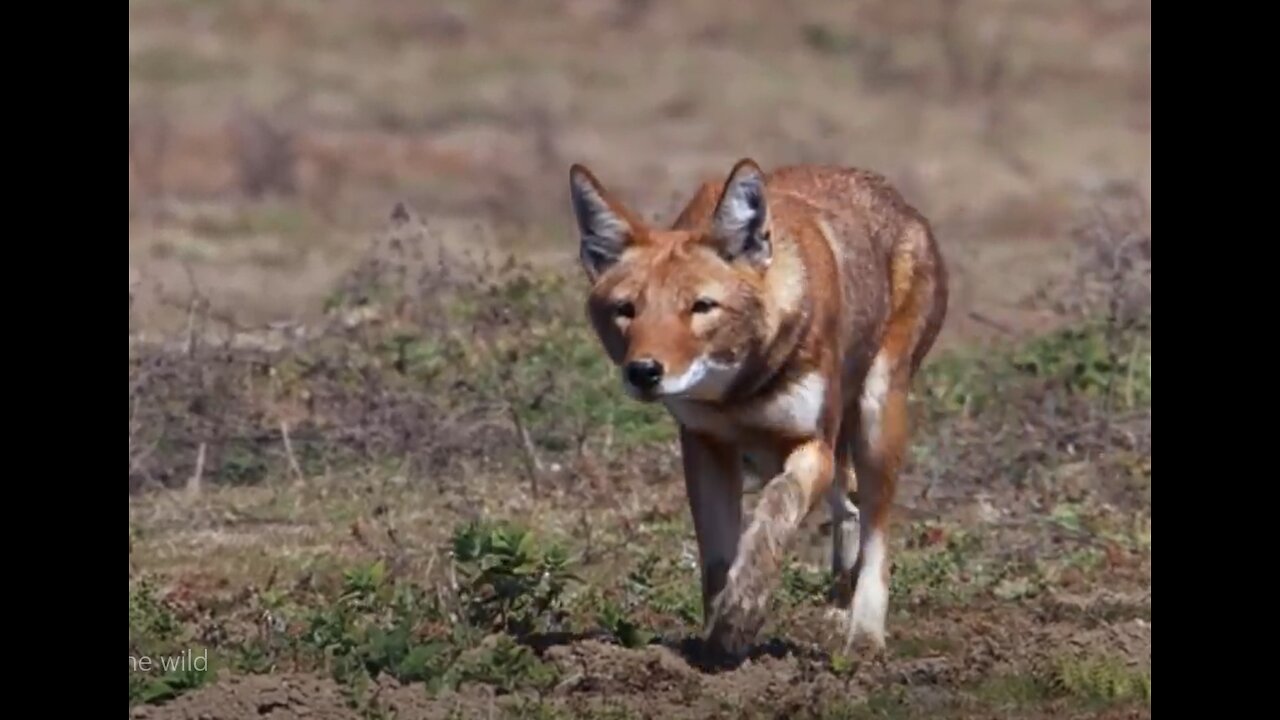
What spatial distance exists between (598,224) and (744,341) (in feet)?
2.37

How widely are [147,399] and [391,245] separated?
81.2 inches

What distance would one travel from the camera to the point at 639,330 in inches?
430

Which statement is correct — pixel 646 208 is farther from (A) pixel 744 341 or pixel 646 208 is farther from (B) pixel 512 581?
(A) pixel 744 341

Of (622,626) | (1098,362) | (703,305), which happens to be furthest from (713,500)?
(1098,362)

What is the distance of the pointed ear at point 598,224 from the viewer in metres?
11.3

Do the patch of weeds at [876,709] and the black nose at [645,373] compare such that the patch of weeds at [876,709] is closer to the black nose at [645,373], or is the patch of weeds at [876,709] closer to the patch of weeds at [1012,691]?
the patch of weeds at [1012,691]

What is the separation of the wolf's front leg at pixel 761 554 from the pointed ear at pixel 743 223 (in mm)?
754

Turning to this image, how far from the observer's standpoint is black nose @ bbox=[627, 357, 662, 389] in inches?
421

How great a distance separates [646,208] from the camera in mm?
23906

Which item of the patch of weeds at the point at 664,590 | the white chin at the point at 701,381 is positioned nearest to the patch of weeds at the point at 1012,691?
the patch of weeds at the point at 664,590

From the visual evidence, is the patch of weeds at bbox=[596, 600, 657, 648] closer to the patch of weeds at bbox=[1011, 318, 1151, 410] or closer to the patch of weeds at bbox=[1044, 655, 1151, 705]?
the patch of weeds at bbox=[1044, 655, 1151, 705]

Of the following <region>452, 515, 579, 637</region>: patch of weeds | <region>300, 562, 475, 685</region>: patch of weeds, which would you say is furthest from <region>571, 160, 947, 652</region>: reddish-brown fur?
<region>300, 562, 475, 685</region>: patch of weeds

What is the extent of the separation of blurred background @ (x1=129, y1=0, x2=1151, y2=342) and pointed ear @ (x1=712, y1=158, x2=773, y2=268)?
8.38m
